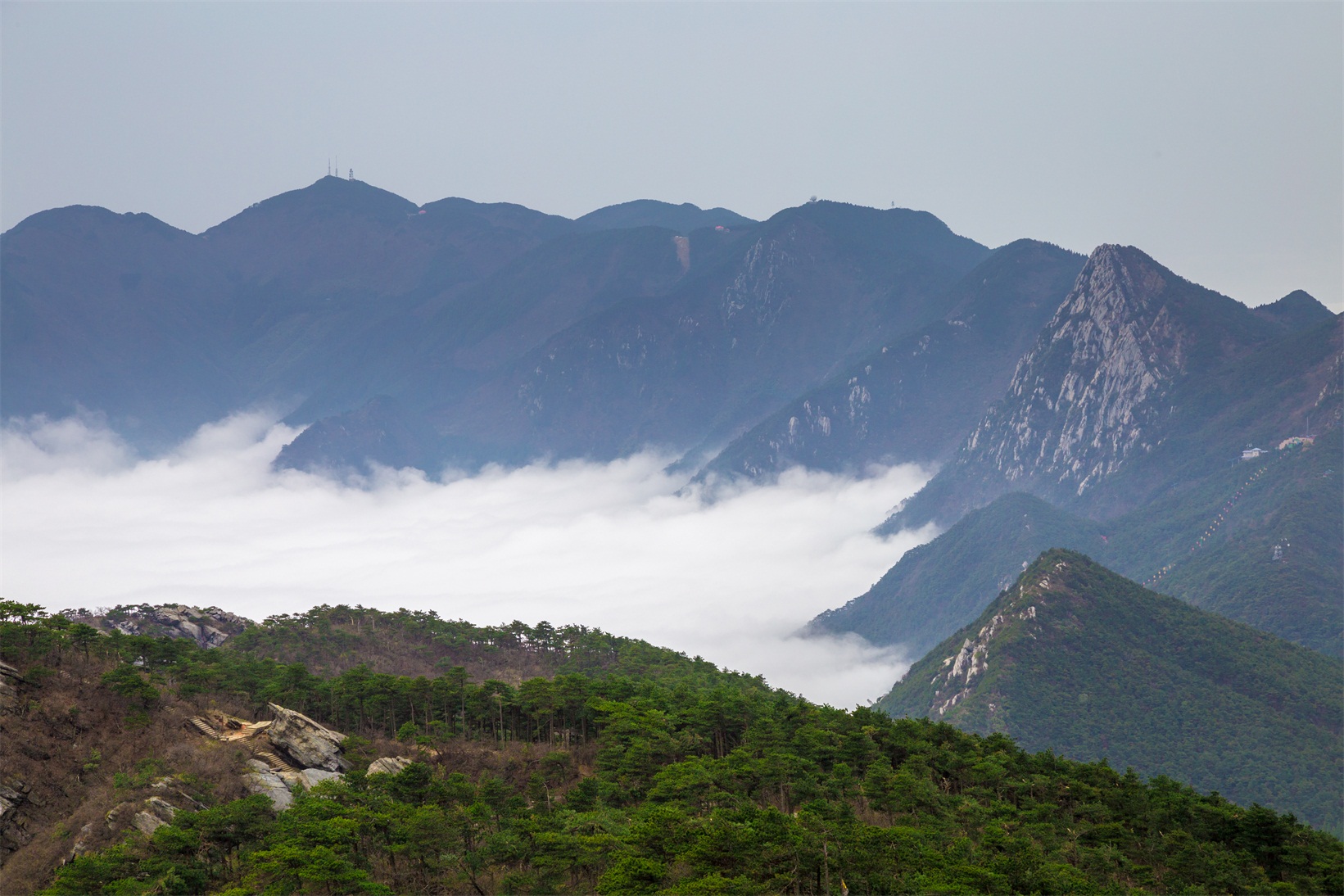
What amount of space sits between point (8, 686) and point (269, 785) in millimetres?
25087

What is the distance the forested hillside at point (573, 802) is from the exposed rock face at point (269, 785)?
169 centimetres

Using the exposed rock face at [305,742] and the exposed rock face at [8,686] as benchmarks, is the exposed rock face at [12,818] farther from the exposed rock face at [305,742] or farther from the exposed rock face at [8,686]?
the exposed rock face at [305,742]

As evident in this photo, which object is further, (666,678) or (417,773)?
(666,678)

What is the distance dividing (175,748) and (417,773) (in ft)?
68.3

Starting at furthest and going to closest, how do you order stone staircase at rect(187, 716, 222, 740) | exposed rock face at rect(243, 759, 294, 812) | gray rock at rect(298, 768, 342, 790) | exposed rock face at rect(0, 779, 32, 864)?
stone staircase at rect(187, 716, 222, 740) < gray rock at rect(298, 768, 342, 790) < exposed rock face at rect(243, 759, 294, 812) < exposed rock face at rect(0, 779, 32, 864)

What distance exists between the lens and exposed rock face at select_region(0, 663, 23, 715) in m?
88.3

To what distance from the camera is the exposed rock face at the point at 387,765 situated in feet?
308

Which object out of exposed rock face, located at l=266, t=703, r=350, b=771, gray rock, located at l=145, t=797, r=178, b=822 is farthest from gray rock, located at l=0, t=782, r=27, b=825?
exposed rock face, located at l=266, t=703, r=350, b=771

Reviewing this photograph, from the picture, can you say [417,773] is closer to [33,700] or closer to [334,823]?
[334,823]

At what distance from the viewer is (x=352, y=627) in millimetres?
181125

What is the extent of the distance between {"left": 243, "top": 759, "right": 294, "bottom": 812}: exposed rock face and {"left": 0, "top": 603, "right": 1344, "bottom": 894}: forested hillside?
1.69 metres

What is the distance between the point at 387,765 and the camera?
94.9 meters

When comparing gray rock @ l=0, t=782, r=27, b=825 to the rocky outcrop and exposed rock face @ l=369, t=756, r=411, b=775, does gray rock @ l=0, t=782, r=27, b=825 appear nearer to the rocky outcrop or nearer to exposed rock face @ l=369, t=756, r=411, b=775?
exposed rock face @ l=369, t=756, r=411, b=775

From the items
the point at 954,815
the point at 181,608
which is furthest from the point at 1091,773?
the point at 181,608
